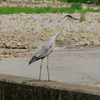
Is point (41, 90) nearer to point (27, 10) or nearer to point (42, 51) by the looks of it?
point (42, 51)

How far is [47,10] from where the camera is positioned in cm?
3250

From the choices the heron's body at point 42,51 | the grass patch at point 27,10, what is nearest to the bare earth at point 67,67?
the heron's body at point 42,51

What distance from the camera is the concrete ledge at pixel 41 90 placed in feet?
23.7

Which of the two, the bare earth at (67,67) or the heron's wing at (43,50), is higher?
the heron's wing at (43,50)

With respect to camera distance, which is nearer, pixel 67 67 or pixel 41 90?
pixel 41 90

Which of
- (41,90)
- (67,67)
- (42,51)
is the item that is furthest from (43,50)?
(67,67)

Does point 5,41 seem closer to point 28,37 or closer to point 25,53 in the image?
point 28,37

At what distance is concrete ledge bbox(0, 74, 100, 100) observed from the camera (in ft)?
23.7

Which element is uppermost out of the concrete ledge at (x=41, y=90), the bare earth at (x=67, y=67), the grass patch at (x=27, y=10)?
the concrete ledge at (x=41, y=90)

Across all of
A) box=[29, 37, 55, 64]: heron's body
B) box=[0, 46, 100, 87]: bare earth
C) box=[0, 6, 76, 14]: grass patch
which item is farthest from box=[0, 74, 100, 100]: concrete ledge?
box=[0, 6, 76, 14]: grass patch

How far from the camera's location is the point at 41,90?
7758mm

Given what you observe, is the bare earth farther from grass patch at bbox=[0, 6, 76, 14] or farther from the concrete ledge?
grass patch at bbox=[0, 6, 76, 14]

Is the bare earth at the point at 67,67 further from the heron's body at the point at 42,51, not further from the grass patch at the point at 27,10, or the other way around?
the grass patch at the point at 27,10

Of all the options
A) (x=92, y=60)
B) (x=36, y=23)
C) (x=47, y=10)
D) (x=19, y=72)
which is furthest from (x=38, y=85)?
(x=47, y=10)
